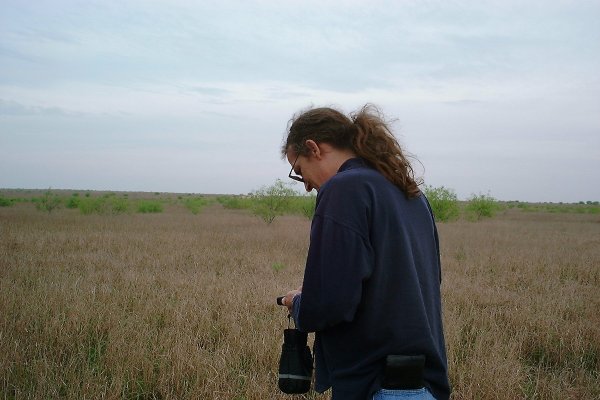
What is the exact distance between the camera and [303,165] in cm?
187

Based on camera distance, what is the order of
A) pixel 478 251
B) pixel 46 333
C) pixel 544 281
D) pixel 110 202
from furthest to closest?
pixel 110 202 → pixel 478 251 → pixel 544 281 → pixel 46 333

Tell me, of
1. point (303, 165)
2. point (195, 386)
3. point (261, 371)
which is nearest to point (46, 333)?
point (195, 386)

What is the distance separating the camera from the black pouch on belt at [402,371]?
1.51 meters

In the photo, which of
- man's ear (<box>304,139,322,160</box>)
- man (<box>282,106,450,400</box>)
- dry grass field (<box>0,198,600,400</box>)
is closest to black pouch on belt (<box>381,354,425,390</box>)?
man (<box>282,106,450,400</box>)

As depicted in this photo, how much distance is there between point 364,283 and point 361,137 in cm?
56

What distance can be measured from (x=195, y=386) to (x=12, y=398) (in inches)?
58.1

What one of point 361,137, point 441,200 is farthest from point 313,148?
point 441,200

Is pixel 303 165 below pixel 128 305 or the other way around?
the other way around

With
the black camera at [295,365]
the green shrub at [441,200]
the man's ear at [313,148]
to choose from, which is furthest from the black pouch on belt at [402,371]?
the green shrub at [441,200]

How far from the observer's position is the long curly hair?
5.41ft

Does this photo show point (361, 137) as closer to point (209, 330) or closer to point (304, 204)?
point (209, 330)

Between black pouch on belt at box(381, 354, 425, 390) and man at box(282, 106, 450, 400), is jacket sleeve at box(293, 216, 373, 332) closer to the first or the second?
man at box(282, 106, 450, 400)

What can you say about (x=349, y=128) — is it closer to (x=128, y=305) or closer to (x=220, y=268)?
(x=128, y=305)

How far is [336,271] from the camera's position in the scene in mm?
1437
